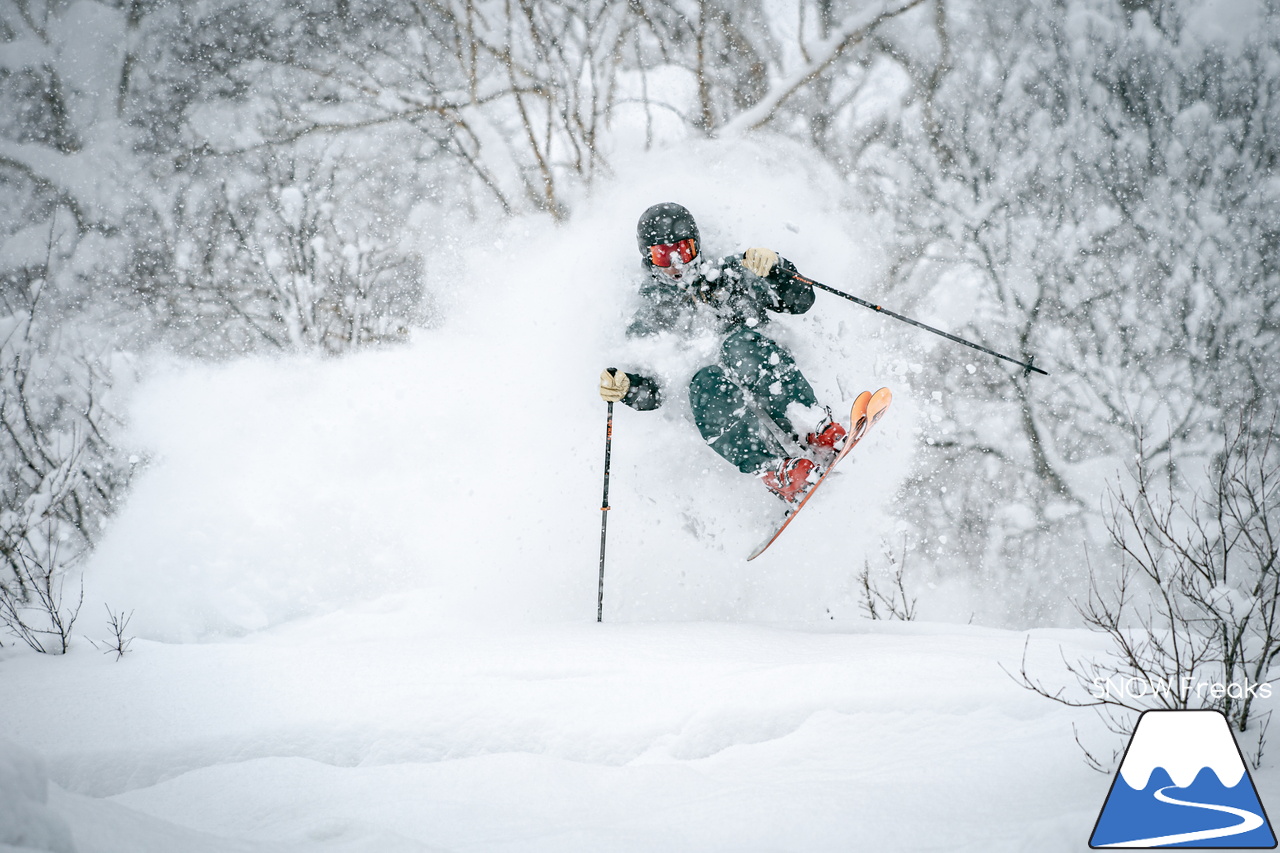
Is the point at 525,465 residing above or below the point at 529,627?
above

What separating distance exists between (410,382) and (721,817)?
13.1ft

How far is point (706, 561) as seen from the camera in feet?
14.9

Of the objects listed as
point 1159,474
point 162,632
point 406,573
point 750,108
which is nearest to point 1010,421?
point 1159,474

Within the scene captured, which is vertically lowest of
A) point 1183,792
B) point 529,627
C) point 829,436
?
point 1183,792

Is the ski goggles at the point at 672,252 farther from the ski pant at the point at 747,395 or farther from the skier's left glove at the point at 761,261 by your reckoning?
the ski pant at the point at 747,395

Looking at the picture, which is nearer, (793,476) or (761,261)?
(761,261)

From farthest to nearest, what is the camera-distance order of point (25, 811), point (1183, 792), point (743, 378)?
point (743, 378) < point (1183, 792) < point (25, 811)

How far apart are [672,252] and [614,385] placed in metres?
0.85

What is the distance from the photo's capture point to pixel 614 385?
3807mm

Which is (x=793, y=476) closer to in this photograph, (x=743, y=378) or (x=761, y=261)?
Result: (x=743, y=378)

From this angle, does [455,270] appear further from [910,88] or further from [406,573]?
[910,88]

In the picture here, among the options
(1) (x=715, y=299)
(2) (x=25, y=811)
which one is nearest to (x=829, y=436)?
(1) (x=715, y=299)

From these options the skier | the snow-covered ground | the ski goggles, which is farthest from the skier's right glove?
the ski goggles

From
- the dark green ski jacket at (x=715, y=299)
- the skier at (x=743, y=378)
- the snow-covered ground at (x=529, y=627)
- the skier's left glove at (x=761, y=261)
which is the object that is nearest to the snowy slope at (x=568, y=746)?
the snow-covered ground at (x=529, y=627)
